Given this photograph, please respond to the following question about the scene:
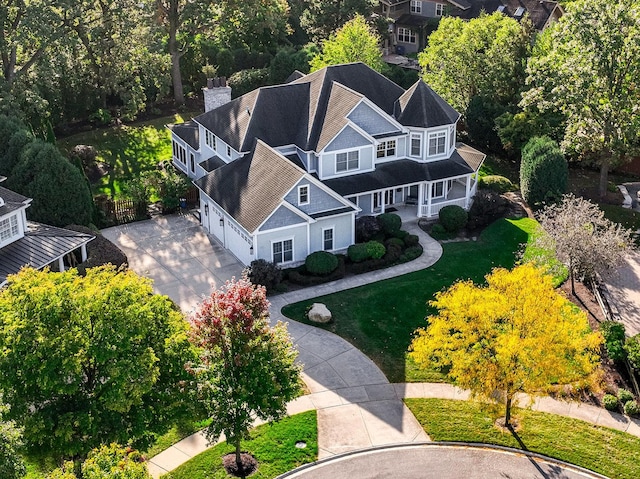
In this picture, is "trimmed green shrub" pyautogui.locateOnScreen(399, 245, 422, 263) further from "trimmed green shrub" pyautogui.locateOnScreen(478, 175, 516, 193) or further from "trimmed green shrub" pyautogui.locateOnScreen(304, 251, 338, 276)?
"trimmed green shrub" pyautogui.locateOnScreen(478, 175, 516, 193)

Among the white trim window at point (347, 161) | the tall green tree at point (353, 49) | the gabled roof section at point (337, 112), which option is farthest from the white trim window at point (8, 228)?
the tall green tree at point (353, 49)

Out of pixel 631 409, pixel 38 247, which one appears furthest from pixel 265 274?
pixel 631 409

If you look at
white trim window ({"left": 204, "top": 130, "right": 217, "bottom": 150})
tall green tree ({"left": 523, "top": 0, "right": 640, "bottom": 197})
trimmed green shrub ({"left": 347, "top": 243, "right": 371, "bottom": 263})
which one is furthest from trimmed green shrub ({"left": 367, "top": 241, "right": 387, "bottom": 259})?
tall green tree ({"left": 523, "top": 0, "right": 640, "bottom": 197})

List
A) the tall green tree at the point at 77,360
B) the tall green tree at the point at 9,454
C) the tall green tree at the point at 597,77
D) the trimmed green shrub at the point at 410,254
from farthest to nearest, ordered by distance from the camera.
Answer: the tall green tree at the point at 597,77, the trimmed green shrub at the point at 410,254, the tall green tree at the point at 77,360, the tall green tree at the point at 9,454

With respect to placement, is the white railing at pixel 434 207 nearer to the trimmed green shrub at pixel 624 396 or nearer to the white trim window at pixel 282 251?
the white trim window at pixel 282 251

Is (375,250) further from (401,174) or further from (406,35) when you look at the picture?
(406,35)

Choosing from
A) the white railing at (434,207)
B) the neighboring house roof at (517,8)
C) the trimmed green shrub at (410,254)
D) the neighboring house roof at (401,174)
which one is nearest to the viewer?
the trimmed green shrub at (410,254)
